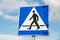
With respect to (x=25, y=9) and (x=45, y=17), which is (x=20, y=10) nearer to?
(x=25, y=9)

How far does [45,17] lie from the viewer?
33.5 feet

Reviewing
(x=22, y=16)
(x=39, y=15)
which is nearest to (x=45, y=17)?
(x=39, y=15)

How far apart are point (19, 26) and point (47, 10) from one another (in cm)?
123

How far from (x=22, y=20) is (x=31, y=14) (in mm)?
411

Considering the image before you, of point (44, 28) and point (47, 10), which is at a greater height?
point (47, 10)

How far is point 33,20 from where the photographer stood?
1023 cm

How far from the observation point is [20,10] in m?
10.5

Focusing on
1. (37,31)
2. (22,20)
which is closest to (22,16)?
(22,20)

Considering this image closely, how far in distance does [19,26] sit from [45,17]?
1045 mm

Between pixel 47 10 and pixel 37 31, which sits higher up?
pixel 47 10

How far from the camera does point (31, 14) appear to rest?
34.3 feet

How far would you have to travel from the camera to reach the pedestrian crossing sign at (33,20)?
33.3 ft

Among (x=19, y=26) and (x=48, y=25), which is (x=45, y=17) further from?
(x=19, y=26)

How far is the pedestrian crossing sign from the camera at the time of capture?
10164 millimetres
